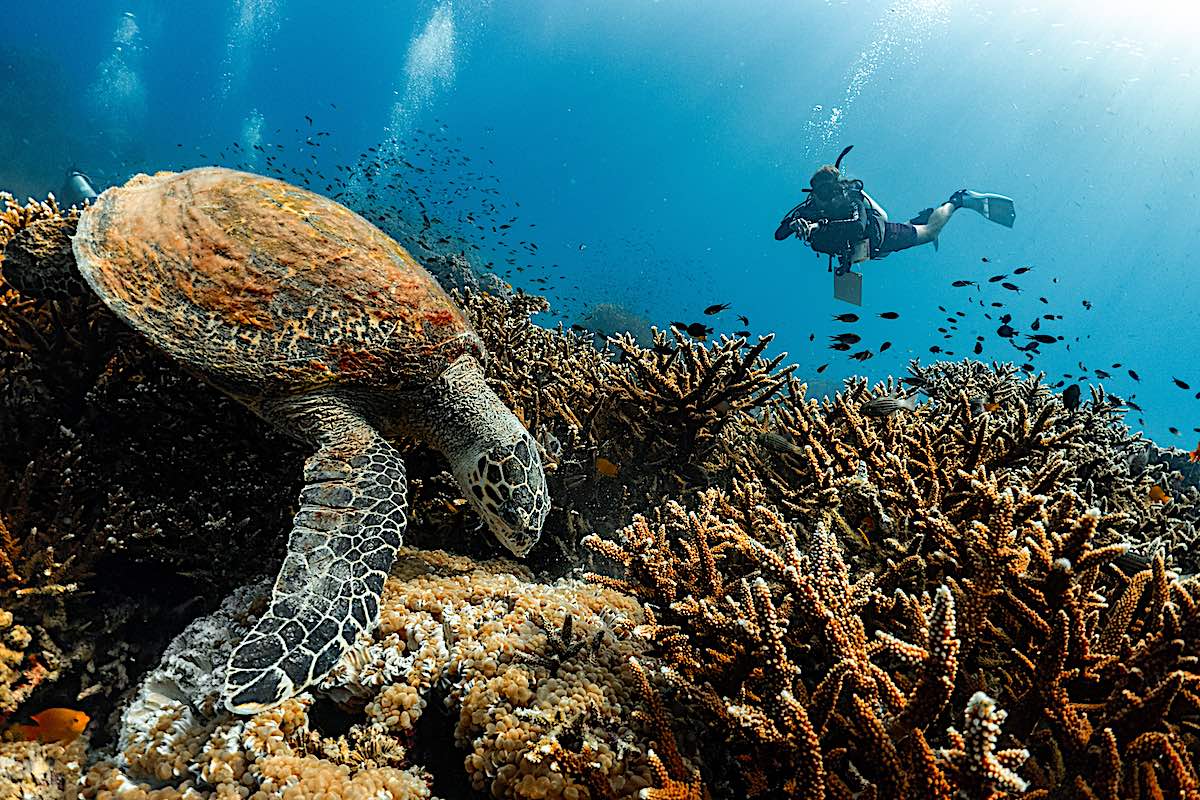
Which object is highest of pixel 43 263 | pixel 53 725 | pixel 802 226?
pixel 802 226

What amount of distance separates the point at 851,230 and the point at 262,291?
12.2 metres

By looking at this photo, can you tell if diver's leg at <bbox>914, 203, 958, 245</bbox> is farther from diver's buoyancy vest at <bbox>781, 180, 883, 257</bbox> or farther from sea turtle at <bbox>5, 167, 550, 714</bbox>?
sea turtle at <bbox>5, 167, 550, 714</bbox>

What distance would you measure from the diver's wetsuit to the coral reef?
29.3 feet

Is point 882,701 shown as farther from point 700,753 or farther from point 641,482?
point 641,482

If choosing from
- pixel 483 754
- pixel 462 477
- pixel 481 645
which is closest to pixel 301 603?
pixel 481 645

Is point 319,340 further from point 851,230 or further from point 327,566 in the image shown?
point 851,230

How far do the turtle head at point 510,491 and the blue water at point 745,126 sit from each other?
55236 millimetres

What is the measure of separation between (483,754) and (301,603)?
0.87 meters

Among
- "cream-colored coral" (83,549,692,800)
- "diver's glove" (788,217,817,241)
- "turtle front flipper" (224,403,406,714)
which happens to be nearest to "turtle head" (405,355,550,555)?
"turtle front flipper" (224,403,406,714)

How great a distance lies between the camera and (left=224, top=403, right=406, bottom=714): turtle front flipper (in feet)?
6.22

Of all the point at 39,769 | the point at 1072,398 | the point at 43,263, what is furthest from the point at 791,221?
the point at 39,769

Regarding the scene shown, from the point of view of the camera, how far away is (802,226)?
38.4 feet

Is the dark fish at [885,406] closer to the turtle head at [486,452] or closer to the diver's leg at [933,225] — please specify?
the turtle head at [486,452]

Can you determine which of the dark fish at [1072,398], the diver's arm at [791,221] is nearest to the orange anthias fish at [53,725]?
the dark fish at [1072,398]
